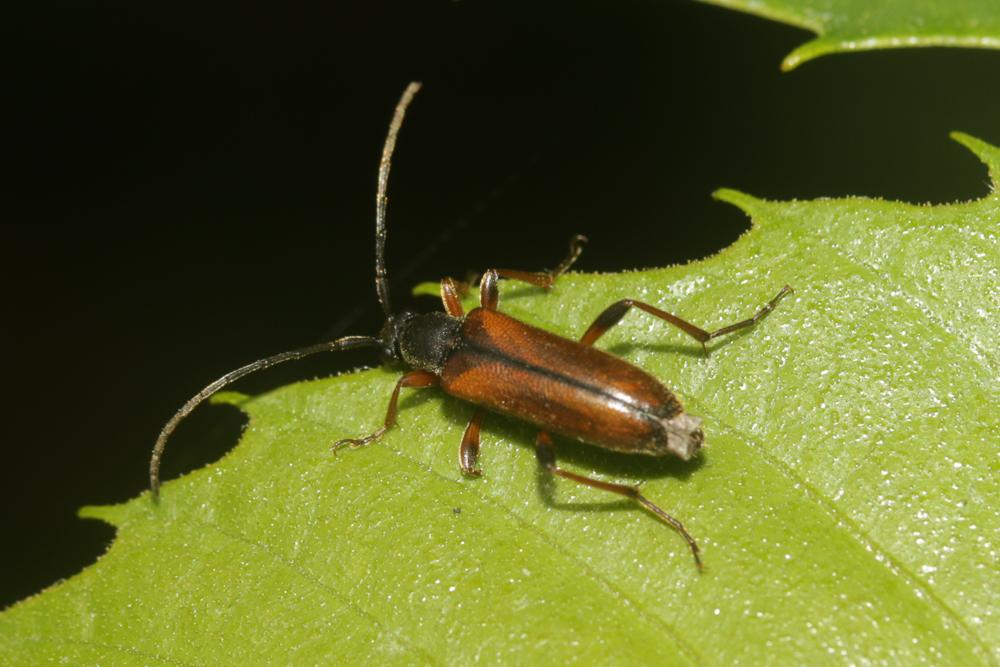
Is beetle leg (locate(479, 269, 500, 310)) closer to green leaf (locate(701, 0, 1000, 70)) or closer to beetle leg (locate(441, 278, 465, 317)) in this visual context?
beetle leg (locate(441, 278, 465, 317))

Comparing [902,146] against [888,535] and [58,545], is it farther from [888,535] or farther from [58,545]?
[58,545]

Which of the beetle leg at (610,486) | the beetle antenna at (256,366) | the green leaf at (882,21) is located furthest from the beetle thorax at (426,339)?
the green leaf at (882,21)

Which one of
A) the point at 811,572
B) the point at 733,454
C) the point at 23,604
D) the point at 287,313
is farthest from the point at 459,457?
the point at 287,313

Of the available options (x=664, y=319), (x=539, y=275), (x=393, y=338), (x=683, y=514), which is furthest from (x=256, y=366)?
(x=683, y=514)

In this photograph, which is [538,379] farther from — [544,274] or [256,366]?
[256,366]

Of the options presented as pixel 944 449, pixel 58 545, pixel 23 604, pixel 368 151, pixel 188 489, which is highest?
pixel 368 151

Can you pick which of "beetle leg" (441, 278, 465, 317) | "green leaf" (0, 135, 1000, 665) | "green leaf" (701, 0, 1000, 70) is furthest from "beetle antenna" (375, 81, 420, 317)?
"green leaf" (701, 0, 1000, 70)
